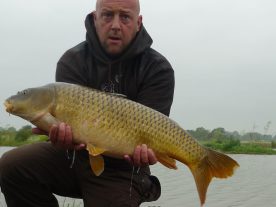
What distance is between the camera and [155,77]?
4.04 m

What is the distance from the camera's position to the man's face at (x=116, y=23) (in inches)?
150

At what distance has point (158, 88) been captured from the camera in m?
4.04

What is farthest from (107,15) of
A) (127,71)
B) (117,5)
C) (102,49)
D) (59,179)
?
(59,179)

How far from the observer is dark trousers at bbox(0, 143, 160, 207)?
3.77 m

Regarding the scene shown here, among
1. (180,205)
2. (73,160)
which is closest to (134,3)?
(73,160)

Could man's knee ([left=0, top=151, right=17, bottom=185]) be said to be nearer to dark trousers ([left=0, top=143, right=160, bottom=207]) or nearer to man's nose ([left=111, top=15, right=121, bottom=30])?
dark trousers ([left=0, top=143, right=160, bottom=207])

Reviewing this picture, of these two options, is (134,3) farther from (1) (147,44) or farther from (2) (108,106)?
(2) (108,106)

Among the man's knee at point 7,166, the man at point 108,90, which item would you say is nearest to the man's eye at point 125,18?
the man at point 108,90

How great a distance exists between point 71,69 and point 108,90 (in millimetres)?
369

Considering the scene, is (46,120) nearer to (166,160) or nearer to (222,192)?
(166,160)

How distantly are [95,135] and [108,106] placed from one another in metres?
0.22

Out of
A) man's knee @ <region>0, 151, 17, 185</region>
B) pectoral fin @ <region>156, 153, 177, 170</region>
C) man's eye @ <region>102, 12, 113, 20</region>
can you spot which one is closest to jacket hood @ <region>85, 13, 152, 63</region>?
man's eye @ <region>102, 12, 113, 20</region>

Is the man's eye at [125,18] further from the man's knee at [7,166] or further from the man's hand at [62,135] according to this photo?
the man's knee at [7,166]

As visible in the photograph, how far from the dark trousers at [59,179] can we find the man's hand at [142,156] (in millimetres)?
410
